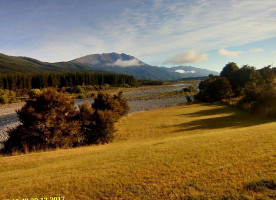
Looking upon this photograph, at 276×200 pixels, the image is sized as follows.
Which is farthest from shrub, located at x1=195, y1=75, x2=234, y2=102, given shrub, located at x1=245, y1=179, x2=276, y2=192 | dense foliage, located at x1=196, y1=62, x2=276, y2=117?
shrub, located at x1=245, y1=179, x2=276, y2=192

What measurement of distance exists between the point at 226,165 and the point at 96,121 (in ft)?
55.5

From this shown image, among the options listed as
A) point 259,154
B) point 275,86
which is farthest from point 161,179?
point 275,86

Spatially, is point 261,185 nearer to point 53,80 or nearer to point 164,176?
point 164,176

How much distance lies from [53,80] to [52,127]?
121459 mm

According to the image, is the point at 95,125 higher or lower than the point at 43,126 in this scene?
lower

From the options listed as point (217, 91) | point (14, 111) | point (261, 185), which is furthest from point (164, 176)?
point (14, 111)

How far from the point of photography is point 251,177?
642cm

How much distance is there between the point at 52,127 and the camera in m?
17.8

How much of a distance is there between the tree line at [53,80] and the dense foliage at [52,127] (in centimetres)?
11057

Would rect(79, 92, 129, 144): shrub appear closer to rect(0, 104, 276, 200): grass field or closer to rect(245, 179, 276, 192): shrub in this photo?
rect(0, 104, 276, 200): grass field

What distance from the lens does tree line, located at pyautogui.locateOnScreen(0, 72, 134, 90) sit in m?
109

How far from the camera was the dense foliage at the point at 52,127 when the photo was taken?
17.0 m

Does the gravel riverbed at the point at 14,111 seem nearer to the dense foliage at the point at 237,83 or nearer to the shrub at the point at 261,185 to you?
the dense foliage at the point at 237,83

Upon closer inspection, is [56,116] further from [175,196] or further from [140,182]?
[175,196]
